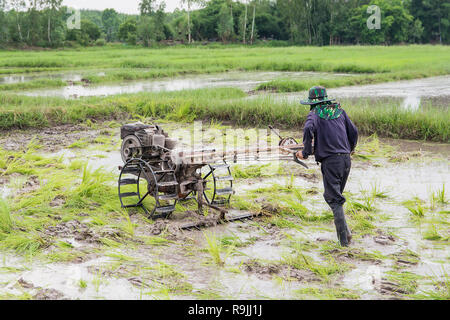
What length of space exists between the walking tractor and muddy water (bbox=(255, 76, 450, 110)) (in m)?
7.10

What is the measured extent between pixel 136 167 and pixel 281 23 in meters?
54.3

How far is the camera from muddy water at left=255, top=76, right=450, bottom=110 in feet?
42.4

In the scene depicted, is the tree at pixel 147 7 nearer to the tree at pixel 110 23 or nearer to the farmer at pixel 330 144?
the tree at pixel 110 23

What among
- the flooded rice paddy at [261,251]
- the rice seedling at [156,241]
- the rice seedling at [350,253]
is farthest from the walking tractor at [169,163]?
the rice seedling at [350,253]

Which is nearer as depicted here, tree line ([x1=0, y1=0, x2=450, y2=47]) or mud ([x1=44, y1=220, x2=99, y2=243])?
mud ([x1=44, y1=220, x2=99, y2=243])

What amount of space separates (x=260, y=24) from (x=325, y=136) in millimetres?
53618

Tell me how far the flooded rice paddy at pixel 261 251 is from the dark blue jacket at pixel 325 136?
74 centimetres

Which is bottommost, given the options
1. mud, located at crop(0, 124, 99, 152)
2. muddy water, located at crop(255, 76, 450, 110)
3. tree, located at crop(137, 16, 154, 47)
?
mud, located at crop(0, 124, 99, 152)

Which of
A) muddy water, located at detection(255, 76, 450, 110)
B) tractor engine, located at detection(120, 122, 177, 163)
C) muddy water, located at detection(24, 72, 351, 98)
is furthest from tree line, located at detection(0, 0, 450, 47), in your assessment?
tractor engine, located at detection(120, 122, 177, 163)

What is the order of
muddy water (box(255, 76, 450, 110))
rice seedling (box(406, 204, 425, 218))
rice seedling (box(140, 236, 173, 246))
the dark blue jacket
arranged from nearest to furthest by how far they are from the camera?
1. the dark blue jacket
2. rice seedling (box(140, 236, 173, 246))
3. rice seedling (box(406, 204, 425, 218))
4. muddy water (box(255, 76, 450, 110))

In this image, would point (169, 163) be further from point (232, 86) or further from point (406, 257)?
point (232, 86)

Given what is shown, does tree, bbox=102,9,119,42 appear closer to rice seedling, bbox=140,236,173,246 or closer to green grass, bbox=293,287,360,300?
rice seedling, bbox=140,236,173,246

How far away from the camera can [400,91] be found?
14211 millimetres

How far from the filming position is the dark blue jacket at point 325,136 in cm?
391
